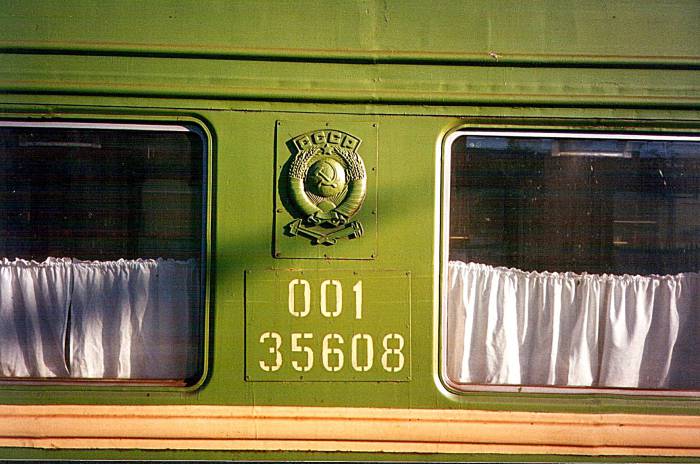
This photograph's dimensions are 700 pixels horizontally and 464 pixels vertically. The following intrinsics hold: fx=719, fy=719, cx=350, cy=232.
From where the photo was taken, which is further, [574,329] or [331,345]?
[574,329]

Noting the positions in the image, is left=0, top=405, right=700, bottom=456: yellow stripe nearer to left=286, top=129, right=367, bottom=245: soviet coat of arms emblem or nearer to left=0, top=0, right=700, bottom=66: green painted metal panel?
left=286, top=129, right=367, bottom=245: soviet coat of arms emblem

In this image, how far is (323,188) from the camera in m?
2.67

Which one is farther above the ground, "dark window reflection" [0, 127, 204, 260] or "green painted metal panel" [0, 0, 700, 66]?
"green painted metal panel" [0, 0, 700, 66]

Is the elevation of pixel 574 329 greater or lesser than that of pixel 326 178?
lesser

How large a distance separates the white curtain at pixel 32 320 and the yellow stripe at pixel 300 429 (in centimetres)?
17

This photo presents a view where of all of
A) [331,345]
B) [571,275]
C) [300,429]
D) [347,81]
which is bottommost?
[300,429]

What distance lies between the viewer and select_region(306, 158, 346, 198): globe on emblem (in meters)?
2.66

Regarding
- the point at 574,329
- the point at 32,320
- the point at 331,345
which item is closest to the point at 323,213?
the point at 331,345

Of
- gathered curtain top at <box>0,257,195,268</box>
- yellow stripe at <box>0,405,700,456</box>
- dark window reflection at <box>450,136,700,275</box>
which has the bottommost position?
yellow stripe at <box>0,405,700,456</box>

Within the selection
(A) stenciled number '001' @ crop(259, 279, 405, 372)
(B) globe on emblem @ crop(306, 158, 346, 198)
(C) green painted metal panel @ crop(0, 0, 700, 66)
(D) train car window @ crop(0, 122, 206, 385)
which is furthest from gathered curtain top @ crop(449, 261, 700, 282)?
(D) train car window @ crop(0, 122, 206, 385)

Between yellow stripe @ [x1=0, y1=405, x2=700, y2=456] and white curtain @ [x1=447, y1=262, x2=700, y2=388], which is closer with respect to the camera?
yellow stripe @ [x1=0, y1=405, x2=700, y2=456]

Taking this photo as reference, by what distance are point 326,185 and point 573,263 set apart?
99 centimetres

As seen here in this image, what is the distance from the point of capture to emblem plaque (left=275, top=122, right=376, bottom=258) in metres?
2.66

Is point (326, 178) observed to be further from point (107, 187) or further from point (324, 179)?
point (107, 187)
